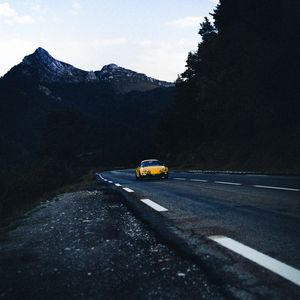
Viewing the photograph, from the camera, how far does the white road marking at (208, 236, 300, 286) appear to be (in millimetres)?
3194

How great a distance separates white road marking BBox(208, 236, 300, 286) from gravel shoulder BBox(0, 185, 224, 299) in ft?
1.97

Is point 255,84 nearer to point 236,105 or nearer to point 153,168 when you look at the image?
point 236,105

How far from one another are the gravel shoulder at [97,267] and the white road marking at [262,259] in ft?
1.97

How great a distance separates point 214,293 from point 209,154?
1717 inches

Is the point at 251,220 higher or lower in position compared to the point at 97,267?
higher

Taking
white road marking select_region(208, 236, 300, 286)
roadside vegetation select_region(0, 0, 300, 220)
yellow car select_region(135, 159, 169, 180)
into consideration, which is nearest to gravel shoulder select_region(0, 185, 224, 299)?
white road marking select_region(208, 236, 300, 286)

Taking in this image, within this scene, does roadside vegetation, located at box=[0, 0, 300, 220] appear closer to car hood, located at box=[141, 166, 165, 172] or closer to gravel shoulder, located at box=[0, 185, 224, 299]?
car hood, located at box=[141, 166, 165, 172]

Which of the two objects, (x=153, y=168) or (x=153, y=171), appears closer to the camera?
(x=153, y=171)

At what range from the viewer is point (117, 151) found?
12781cm

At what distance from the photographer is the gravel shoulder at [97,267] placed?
317cm

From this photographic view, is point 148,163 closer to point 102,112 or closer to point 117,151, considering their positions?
point 117,151

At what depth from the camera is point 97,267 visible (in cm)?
396

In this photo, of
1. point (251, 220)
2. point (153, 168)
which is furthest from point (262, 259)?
point (153, 168)

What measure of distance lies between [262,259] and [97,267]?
5.59ft
